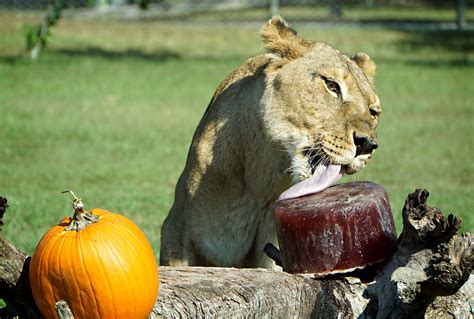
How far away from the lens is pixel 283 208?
445cm

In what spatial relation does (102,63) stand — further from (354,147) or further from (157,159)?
(354,147)

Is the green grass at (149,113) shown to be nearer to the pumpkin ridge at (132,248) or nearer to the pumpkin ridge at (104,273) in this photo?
the pumpkin ridge at (132,248)

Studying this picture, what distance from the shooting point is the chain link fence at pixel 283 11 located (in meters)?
22.9

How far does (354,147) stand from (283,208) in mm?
586

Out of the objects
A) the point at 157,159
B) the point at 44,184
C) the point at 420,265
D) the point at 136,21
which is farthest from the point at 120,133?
Answer: the point at 136,21

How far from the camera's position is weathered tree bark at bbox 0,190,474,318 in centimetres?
391

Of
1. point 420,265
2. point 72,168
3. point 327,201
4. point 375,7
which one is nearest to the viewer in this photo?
point 420,265

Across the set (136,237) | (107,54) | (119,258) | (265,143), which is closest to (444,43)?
(107,54)

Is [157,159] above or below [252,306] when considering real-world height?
below

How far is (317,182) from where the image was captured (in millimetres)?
4746

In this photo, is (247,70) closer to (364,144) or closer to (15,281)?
(364,144)

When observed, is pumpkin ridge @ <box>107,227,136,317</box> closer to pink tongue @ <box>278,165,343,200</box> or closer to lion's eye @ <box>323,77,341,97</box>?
pink tongue @ <box>278,165,343,200</box>

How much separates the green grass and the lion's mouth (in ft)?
2.09

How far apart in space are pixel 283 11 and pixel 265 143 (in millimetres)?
20449
